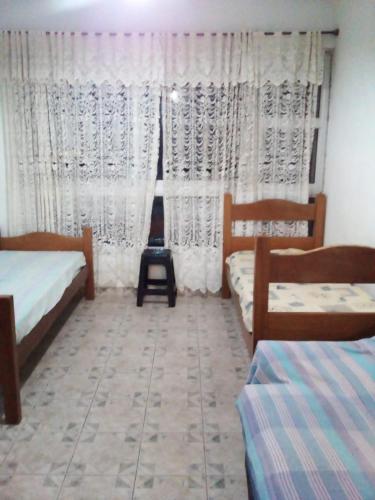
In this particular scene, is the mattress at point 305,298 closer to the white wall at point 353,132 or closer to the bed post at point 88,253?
the white wall at point 353,132

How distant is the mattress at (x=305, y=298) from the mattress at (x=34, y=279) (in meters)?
1.19

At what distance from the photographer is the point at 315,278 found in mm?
1917

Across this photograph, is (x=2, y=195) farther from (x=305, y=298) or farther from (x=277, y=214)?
(x=305, y=298)

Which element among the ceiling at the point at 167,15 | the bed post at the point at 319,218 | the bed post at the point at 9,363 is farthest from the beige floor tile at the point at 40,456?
the ceiling at the point at 167,15

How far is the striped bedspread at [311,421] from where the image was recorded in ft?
3.41

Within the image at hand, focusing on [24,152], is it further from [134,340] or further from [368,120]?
[368,120]

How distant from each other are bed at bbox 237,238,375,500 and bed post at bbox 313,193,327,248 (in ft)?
5.73

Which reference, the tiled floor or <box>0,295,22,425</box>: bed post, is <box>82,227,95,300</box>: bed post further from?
<box>0,295,22,425</box>: bed post

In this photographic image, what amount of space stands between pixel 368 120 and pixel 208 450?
2.30 m

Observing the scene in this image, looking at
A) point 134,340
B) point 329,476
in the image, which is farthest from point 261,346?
point 134,340

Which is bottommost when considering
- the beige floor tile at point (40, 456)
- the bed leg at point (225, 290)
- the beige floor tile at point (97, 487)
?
the beige floor tile at point (97, 487)

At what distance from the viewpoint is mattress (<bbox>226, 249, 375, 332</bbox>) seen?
238cm

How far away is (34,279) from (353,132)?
250cm

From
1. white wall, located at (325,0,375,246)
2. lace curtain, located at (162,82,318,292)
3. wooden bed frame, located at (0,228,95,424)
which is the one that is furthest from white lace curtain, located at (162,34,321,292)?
wooden bed frame, located at (0,228,95,424)
